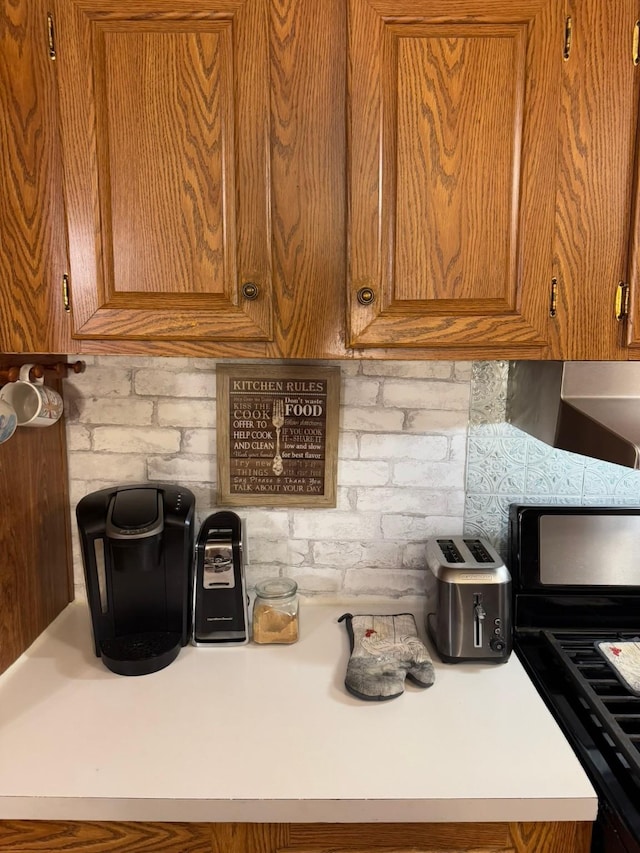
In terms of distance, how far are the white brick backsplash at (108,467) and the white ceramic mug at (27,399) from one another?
24cm

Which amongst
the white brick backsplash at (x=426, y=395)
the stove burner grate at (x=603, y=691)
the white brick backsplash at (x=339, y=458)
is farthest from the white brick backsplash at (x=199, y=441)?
the stove burner grate at (x=603, y=691)

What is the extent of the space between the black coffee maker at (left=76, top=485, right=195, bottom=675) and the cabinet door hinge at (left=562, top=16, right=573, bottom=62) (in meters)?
1.16

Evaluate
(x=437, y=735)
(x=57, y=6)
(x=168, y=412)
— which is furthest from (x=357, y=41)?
(x=437, y=735)

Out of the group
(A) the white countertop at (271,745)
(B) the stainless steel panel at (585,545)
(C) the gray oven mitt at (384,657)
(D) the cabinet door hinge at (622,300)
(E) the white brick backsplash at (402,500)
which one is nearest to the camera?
(A) the white countertop at (271,745)

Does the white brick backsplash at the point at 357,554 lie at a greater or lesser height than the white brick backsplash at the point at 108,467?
lesser

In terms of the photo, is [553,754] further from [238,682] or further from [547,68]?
[547,68]

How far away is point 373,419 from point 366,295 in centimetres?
50

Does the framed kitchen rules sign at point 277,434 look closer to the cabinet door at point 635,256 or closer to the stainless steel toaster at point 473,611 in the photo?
the stainless steel toaster at point 473,611

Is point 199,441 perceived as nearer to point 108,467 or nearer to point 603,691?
point 108,467

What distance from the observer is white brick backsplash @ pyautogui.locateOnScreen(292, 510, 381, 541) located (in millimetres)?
1617

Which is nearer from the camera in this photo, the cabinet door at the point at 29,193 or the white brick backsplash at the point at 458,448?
the cabinet door at the point at 29,193

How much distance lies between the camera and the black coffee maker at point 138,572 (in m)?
1.33

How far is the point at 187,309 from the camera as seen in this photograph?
116 centimetres

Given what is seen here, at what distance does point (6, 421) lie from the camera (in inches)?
47.6
